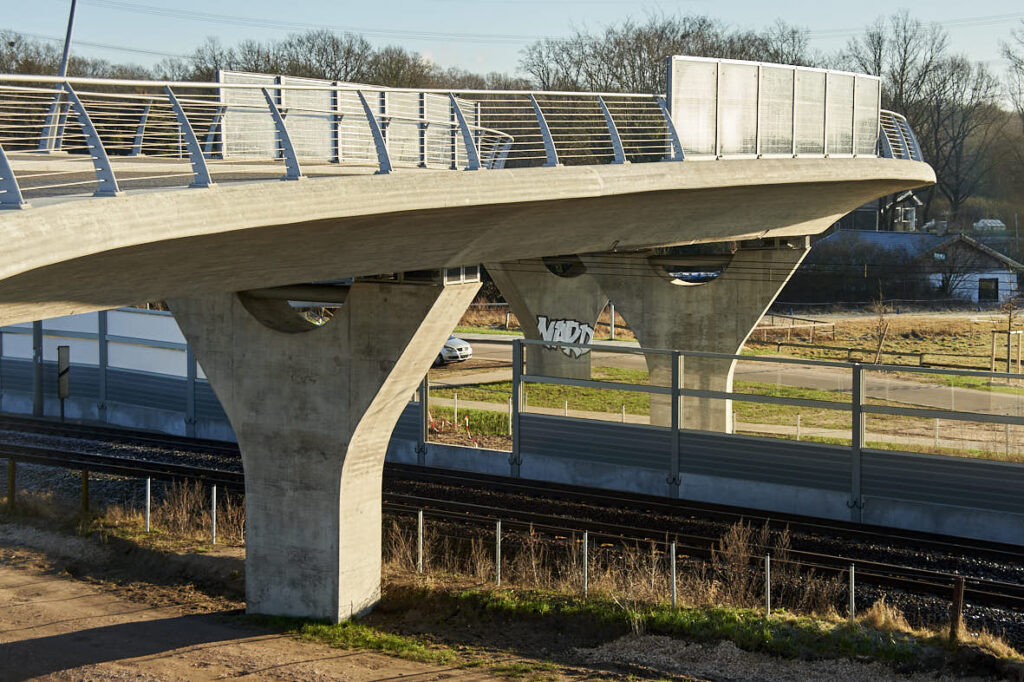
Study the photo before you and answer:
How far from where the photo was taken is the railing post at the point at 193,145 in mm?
11484

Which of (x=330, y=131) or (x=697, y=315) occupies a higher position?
(x=330, y=131)

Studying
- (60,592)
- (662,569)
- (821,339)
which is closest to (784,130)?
(662,569)

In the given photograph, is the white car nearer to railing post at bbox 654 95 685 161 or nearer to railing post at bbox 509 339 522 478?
railing post at bbox 509 339 522 478

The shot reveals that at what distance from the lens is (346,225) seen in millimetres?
14938

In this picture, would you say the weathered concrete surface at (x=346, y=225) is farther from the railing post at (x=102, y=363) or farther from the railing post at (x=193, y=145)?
the railing post at (x=102, y=363)

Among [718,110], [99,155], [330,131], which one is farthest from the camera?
[718,110]

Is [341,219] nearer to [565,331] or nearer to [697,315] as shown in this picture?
[697,315]

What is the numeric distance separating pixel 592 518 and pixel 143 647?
31.2 ft

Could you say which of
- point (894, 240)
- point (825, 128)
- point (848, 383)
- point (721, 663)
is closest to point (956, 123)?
point (894, 240)

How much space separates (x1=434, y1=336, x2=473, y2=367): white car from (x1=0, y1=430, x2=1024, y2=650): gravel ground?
55.5ft

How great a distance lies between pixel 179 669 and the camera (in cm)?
1700

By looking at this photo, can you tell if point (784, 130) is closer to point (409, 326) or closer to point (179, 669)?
point (409, 326)

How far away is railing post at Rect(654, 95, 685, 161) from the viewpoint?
71.7 ft

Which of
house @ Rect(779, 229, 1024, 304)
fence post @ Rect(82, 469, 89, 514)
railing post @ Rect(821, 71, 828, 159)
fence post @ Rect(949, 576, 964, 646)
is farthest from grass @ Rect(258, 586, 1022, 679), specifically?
house @ Rect(779, 229, 1024, 304)
